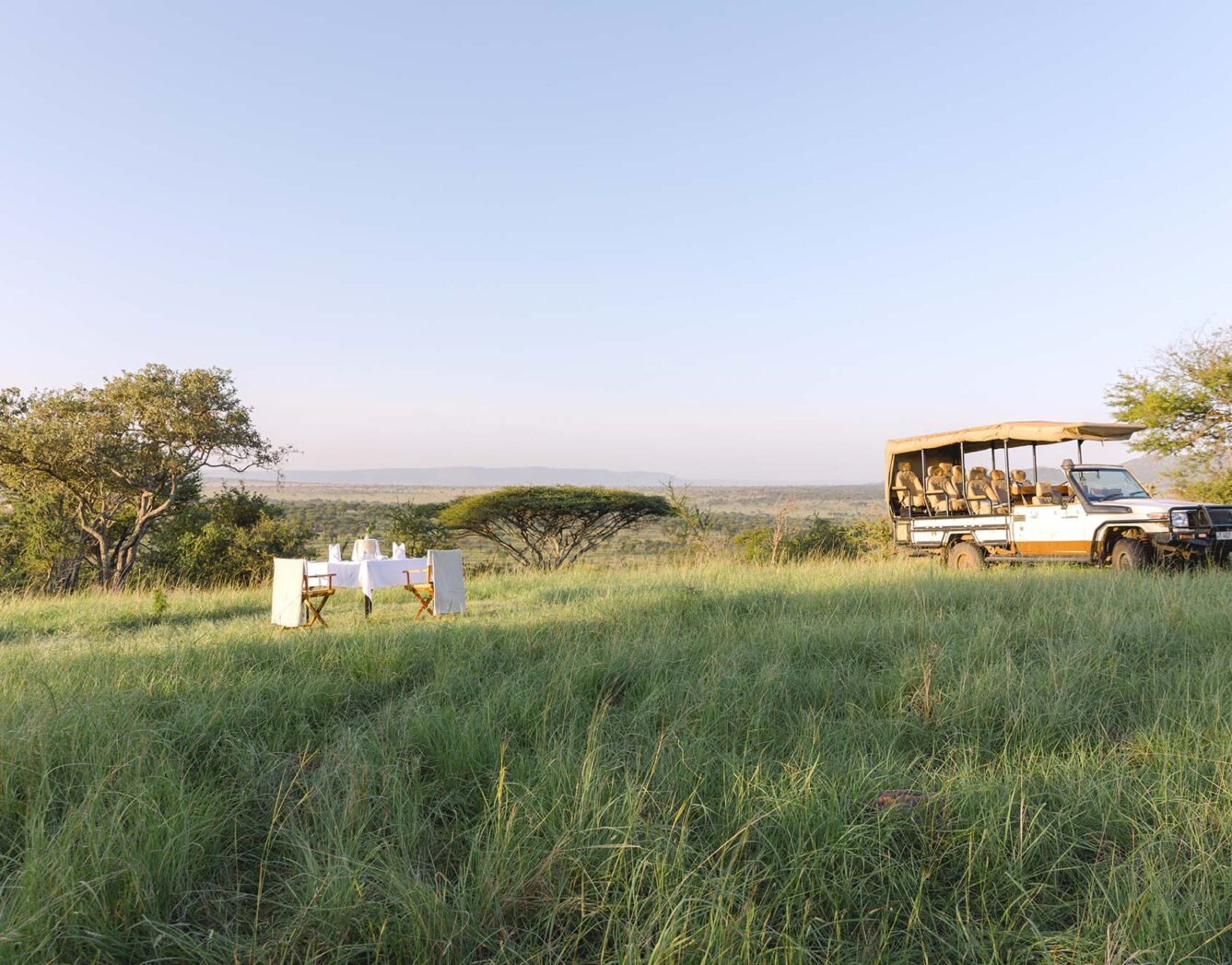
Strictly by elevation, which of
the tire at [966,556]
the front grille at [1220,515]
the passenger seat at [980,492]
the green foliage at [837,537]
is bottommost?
the green foliage at [837,537]

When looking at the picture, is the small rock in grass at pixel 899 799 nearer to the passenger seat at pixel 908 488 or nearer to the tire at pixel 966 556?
the tire at pixel 966 556

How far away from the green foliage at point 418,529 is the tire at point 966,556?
14.6 m

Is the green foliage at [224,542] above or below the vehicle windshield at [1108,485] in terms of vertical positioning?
below

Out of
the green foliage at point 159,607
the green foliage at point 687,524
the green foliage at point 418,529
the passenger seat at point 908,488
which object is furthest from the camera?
the green foliage at point 418,529

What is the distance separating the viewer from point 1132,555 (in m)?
9.84

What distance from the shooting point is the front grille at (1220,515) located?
9.94 m

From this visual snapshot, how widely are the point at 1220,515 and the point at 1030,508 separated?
7.05ft

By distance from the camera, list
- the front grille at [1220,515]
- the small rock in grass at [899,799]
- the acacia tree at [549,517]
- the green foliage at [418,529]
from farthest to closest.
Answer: the green foliage at [418,529] < the acacia tree at [549,517] < the front grille at [1220,515] < the small rock in grass at [899,799]

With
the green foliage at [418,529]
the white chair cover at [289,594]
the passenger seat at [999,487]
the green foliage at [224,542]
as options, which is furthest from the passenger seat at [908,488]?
the green foliage at [224,542]

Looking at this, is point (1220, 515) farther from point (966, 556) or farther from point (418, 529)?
point (418, 529)

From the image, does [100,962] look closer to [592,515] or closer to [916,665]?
[916,665]

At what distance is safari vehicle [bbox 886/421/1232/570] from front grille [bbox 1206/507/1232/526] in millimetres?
15

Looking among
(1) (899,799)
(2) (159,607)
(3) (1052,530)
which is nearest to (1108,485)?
(3) (1052,530)

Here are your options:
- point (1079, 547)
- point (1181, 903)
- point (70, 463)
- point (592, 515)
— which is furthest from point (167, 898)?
point (592, 515)
